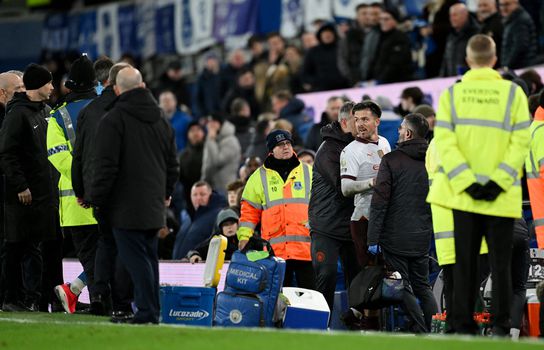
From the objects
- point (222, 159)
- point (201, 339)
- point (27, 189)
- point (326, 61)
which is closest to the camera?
point (201, 339)

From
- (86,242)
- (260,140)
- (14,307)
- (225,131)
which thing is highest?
(225,131)

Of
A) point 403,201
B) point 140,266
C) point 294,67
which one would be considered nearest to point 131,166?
point 140,266

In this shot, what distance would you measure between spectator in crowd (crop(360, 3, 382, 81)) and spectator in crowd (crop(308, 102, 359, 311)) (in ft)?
22.5

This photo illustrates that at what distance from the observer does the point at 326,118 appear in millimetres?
16109

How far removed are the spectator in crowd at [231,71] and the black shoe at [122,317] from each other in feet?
42.0

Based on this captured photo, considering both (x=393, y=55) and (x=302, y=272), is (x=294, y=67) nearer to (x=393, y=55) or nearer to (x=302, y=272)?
(x=393, y=55)

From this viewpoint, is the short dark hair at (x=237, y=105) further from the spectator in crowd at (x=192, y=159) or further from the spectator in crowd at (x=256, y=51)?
the spectator in crowd at (x=256, y=51)

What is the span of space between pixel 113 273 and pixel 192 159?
347 inches

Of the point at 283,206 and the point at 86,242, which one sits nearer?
the point at 86,242

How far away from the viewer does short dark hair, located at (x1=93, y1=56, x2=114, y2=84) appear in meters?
13.2

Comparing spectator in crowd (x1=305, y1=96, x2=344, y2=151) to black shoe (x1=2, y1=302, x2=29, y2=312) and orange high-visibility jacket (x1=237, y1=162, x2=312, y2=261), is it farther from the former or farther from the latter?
black shoe (x1=2, y1=302, x2=29, y2=312)

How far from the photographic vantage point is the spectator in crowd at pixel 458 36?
18.5 metres

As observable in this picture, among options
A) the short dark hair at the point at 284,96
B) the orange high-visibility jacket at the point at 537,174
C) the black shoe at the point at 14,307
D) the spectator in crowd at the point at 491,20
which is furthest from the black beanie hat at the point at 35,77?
the short dark hair at the point at 284,96

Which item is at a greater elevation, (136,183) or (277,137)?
(277,137)
